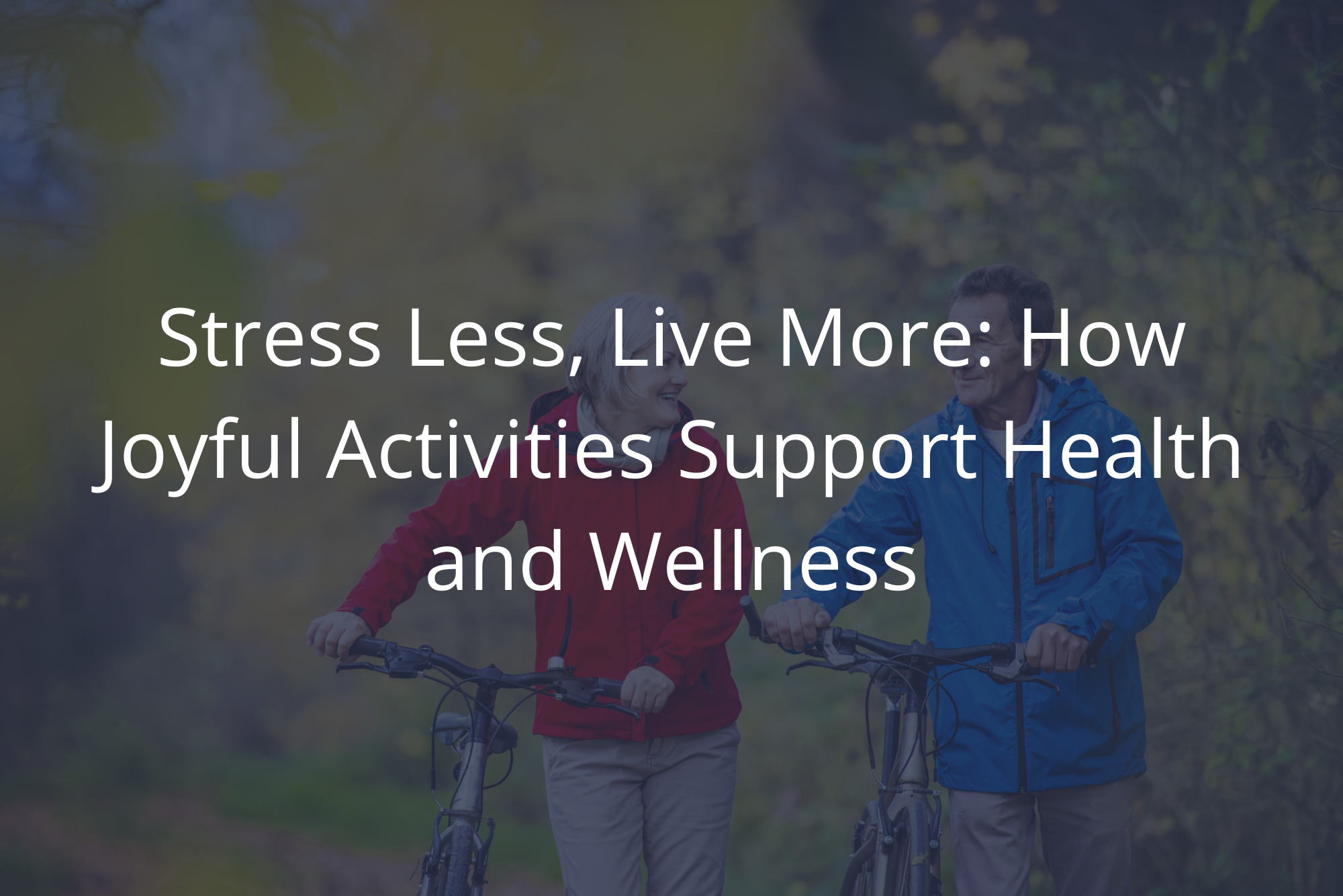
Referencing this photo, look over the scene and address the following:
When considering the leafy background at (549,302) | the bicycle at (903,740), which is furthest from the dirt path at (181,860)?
the bicycle at (903,740)

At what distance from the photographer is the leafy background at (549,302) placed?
487 cm

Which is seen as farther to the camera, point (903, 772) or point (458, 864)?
point (903, 772)

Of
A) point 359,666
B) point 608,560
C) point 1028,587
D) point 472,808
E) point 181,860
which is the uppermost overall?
point 608,560

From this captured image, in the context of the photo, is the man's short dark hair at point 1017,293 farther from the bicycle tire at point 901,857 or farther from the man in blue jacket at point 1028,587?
the bicycle tire at point 901,857

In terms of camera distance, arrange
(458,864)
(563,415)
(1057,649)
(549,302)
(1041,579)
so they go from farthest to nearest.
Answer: (549,302) → (563,415) → (1041,579) → (458,864) → (1057,649)

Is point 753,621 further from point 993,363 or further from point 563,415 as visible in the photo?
point 993,363

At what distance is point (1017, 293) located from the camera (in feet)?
10.5

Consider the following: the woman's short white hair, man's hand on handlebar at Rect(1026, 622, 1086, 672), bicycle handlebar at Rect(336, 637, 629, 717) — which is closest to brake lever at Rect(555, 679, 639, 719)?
bicycle handlebar at Rect(336, 637, 629, 717)

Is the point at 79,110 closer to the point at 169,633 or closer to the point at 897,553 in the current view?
the point at 897,553

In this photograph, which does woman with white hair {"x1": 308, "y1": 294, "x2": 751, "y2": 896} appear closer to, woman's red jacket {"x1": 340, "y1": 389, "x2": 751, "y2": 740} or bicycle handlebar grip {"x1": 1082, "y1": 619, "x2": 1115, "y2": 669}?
woman's red jacket {"x1": 340, "y1": 389, "x2": 751, "y2": 740}

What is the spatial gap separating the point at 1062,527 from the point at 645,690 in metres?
1.21

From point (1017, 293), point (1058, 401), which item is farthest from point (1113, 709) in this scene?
point (1017, 293)

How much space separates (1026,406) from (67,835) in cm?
834

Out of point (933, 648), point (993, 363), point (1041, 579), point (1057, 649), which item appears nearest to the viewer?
point (1057, 649)
